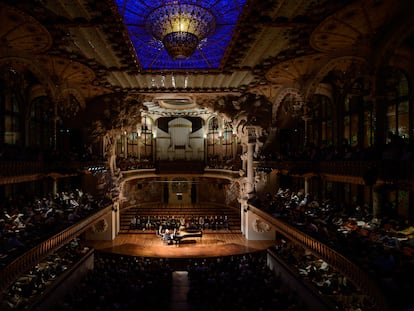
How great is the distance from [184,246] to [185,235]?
2.36 feet

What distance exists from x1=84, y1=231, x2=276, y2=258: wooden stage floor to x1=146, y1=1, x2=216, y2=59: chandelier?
10.0 metres

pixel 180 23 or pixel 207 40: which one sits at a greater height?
pixel 207 40

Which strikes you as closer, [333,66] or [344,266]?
[344,266]

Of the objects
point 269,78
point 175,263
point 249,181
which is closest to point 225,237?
point 249,181

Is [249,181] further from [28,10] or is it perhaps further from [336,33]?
[28,10]

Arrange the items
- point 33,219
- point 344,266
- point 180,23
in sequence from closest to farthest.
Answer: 1. point 344,266
2. point 180,23
3. point 33,219

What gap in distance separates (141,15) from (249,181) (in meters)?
Result: 12.0

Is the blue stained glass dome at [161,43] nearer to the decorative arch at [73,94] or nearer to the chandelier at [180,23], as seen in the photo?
the chandelier at [180,23]

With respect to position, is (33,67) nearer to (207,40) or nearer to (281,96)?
(207,40)

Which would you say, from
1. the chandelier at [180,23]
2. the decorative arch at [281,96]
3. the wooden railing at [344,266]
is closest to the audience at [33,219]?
the chandelier at [180,23]

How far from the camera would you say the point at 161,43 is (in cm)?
976

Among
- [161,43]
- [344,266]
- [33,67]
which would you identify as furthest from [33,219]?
[344,266]

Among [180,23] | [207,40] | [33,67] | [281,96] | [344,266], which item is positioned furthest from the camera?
[281,96]

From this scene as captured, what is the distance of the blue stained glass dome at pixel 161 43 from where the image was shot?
24.4 ft
